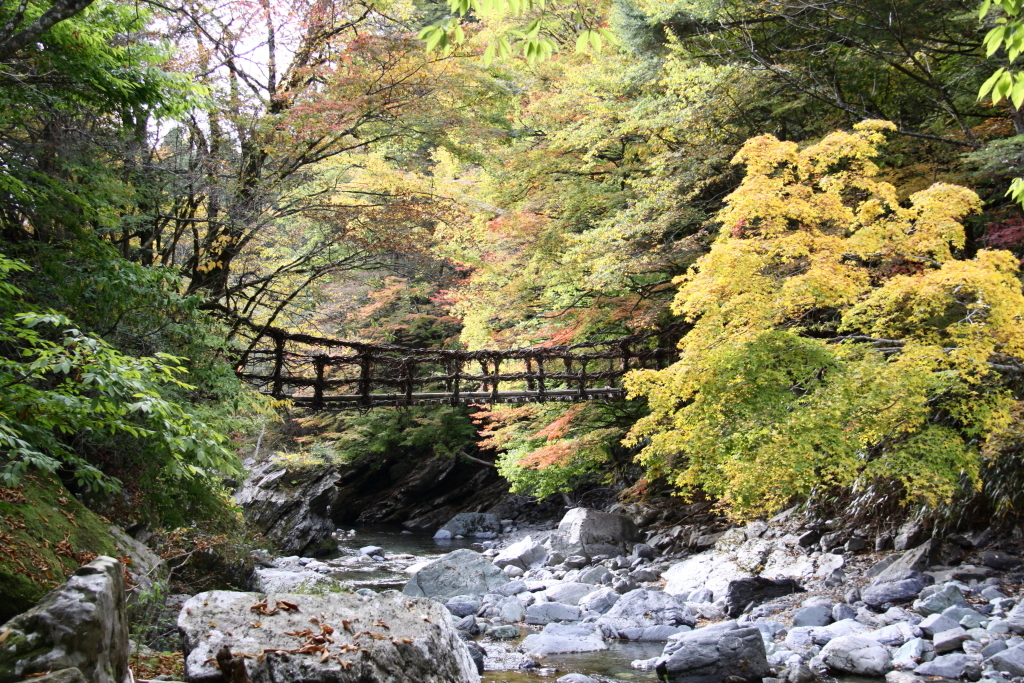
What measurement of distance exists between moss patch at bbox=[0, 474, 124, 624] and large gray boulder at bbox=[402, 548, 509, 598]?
5620mm

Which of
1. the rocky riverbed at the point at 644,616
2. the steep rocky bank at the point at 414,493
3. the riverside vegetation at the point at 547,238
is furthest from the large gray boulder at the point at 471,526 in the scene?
the rocky riverbed at the point at 644,616

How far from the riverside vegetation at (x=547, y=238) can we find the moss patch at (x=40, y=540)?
19mm

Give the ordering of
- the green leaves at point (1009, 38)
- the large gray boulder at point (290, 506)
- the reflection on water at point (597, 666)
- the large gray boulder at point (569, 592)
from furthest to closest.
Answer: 1. the large gray boulder at point (290, 506)
2. the large gray boulder at point (569, 592)
3. the reflection on water at point (597, 666)
4. the green leaves at point (1009, 38)

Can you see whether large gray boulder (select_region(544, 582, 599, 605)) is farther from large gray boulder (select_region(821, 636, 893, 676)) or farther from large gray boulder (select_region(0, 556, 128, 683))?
large gray boulder (select_region(0, 556, 128, 683))

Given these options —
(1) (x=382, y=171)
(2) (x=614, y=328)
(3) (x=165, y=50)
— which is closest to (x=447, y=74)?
(1) (x=382, y=171)

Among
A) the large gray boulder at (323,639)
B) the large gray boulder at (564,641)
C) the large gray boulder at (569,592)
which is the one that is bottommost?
the large gray boulder at (569,592)

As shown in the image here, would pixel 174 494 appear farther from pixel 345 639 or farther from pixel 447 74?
pixel 447 74

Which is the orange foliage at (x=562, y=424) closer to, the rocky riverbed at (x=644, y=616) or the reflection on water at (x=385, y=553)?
the rocky riverbed at (x=644, y=616)

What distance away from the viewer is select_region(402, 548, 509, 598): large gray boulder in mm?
9375

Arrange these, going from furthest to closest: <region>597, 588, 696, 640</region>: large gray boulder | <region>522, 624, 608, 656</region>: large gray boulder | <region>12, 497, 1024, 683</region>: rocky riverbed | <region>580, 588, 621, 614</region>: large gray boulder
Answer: <region>580, 588, 621, 614</region>: large gray boulder → <region>597, 588, 696, 640</region>: large gray boulder → <region>522, 624, 608, 656</region>: large gray boulder → <region>12, 497, 1024, 683</region>: rocky riverbed

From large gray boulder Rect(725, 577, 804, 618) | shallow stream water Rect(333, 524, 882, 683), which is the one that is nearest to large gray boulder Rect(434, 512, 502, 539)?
shallow stream water Rect(333, 524, 882, 683)

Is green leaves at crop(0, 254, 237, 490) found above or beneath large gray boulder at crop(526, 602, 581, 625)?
above

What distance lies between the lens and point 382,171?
362 inches

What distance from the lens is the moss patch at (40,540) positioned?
2852 millimetres
